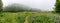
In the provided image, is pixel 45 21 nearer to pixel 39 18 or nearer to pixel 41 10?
pixel 39 18

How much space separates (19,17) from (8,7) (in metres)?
0.23

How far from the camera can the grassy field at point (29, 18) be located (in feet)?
4.25

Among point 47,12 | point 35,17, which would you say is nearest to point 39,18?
point 35,17

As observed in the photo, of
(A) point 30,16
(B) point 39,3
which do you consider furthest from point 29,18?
(B) point 39,3

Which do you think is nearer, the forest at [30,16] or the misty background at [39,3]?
the forest at [30,16]

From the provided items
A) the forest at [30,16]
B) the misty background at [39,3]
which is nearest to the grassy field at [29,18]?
the forest at [30,16]

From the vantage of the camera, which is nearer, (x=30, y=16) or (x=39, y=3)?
(x=30, y=16)

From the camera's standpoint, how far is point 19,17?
1319 mm

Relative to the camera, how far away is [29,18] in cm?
132

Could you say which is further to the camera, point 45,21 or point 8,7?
point 8,7

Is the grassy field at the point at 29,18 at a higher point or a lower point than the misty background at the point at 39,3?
lower

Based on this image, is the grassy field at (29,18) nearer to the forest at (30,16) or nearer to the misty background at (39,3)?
the forest at (30,16)

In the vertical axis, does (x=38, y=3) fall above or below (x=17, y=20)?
above

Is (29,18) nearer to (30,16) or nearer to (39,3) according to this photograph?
(30,16)
